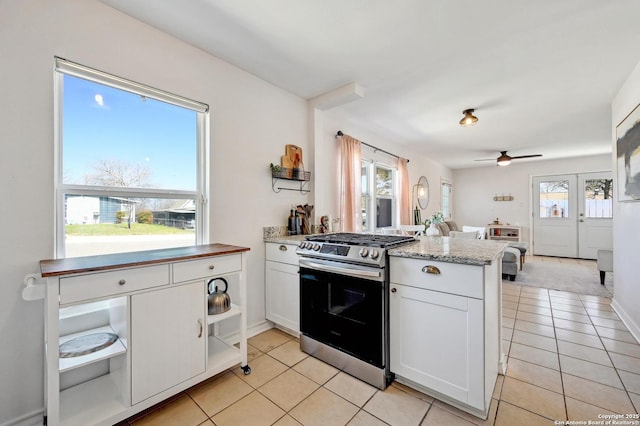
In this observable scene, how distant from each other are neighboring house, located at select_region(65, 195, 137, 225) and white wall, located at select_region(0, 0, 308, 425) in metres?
0.12

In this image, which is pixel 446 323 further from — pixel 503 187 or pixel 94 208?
pixel 503 187

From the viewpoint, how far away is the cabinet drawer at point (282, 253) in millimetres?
2404

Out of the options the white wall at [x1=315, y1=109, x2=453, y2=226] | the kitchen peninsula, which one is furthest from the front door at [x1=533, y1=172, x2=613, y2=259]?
the kitchen peninsula

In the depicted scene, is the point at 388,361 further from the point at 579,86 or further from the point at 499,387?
the point at 579,86

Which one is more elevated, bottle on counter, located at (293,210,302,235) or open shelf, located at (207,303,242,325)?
bottle on counter, located at (293,210,302,235)

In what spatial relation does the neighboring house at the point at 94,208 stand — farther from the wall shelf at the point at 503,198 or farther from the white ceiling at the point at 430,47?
the wall shelf at the point at 503,198

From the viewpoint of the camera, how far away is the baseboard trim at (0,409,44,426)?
4.67 feet

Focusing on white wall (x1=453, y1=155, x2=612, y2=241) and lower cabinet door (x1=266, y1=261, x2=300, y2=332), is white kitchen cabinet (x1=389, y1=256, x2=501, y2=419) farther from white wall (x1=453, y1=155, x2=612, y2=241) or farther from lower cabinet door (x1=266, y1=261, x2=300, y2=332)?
white wall (x1=453, y1=155, x2=612, y2=241)

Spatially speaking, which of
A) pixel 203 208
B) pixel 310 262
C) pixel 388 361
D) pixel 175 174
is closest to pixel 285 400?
pixel 388 361

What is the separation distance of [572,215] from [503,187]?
1589mm

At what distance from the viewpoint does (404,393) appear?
68.9 inches

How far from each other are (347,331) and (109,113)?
2.25 m

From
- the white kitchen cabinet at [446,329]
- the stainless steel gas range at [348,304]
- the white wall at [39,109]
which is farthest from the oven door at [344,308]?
the white wall at [39,109]

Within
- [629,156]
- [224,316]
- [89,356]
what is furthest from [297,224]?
[629,156]
